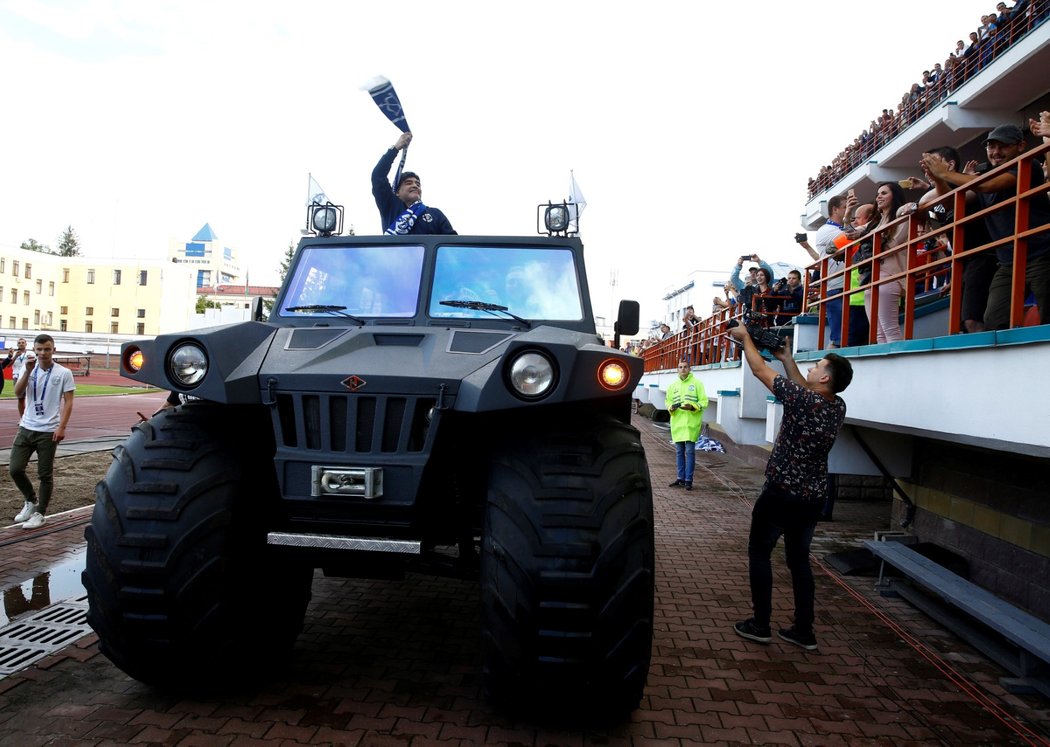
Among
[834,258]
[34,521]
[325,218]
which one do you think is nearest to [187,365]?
[325,218]

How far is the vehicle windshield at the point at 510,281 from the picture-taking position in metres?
4.54

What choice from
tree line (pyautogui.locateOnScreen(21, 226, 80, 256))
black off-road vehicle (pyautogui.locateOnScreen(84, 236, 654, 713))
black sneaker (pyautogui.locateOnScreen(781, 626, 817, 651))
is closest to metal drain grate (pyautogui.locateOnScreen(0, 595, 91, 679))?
black off-road vehicle (pyautogui.locateOnScreen(84, 236, 654, 713))

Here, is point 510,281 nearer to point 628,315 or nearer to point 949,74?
point 628,315

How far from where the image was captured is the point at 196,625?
326cm

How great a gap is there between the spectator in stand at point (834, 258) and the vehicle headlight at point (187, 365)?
6223 mm

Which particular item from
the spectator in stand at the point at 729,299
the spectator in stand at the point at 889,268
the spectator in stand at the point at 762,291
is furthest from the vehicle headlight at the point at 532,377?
the spectator in stand at the point at 729,299

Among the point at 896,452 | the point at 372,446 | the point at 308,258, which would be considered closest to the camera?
the point at 372,446

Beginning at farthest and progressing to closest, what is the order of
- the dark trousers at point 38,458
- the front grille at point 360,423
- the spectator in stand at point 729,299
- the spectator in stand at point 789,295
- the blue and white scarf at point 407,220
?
the spectator in stand at point 729,299
the spectator in stand at point 789,295
the dark trousers at point 38,458
the blue and white scarf at point 407,220
the front grille at point 360,423

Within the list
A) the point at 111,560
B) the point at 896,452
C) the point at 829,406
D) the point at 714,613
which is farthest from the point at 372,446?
the point at 896,452

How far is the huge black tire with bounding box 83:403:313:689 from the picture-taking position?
3.20m

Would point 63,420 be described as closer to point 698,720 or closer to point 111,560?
point 111,560

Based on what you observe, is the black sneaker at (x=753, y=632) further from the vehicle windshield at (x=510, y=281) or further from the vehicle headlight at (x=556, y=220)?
the vehicle headlight at (x=556, y=220)

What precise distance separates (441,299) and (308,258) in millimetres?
1001

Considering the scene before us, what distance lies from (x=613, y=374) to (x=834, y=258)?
5.55 metres
